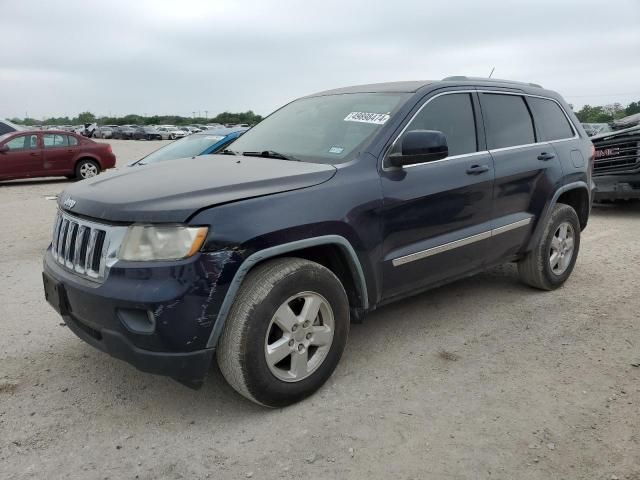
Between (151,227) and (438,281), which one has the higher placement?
(151,227)

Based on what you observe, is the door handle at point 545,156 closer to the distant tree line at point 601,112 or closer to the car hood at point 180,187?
the car hood at point 180,187

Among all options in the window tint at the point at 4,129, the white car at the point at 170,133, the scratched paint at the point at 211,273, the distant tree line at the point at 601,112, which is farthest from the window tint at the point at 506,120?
the white car at the point at 170,133

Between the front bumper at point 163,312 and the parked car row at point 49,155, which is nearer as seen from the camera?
the front bumper at point 163,312

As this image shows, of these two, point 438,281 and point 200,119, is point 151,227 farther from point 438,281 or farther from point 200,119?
point 200,119

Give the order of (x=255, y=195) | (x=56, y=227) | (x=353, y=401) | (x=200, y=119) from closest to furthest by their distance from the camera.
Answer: (x=255, y=195)
(x=353, y=401)
(x=56, y=227)
(x=200, y=119)

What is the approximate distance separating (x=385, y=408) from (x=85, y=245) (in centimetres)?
182

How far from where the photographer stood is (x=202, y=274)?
264 cm

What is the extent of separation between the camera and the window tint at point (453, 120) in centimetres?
383

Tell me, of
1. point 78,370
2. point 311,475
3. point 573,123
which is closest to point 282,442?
point 311,475

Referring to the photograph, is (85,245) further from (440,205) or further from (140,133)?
(140,133)

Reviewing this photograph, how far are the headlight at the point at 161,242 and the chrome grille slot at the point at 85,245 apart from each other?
0.07 metres

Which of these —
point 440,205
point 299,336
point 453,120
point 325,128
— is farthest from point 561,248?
point 299,336

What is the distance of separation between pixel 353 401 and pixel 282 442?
528mm

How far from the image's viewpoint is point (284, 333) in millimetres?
2992
